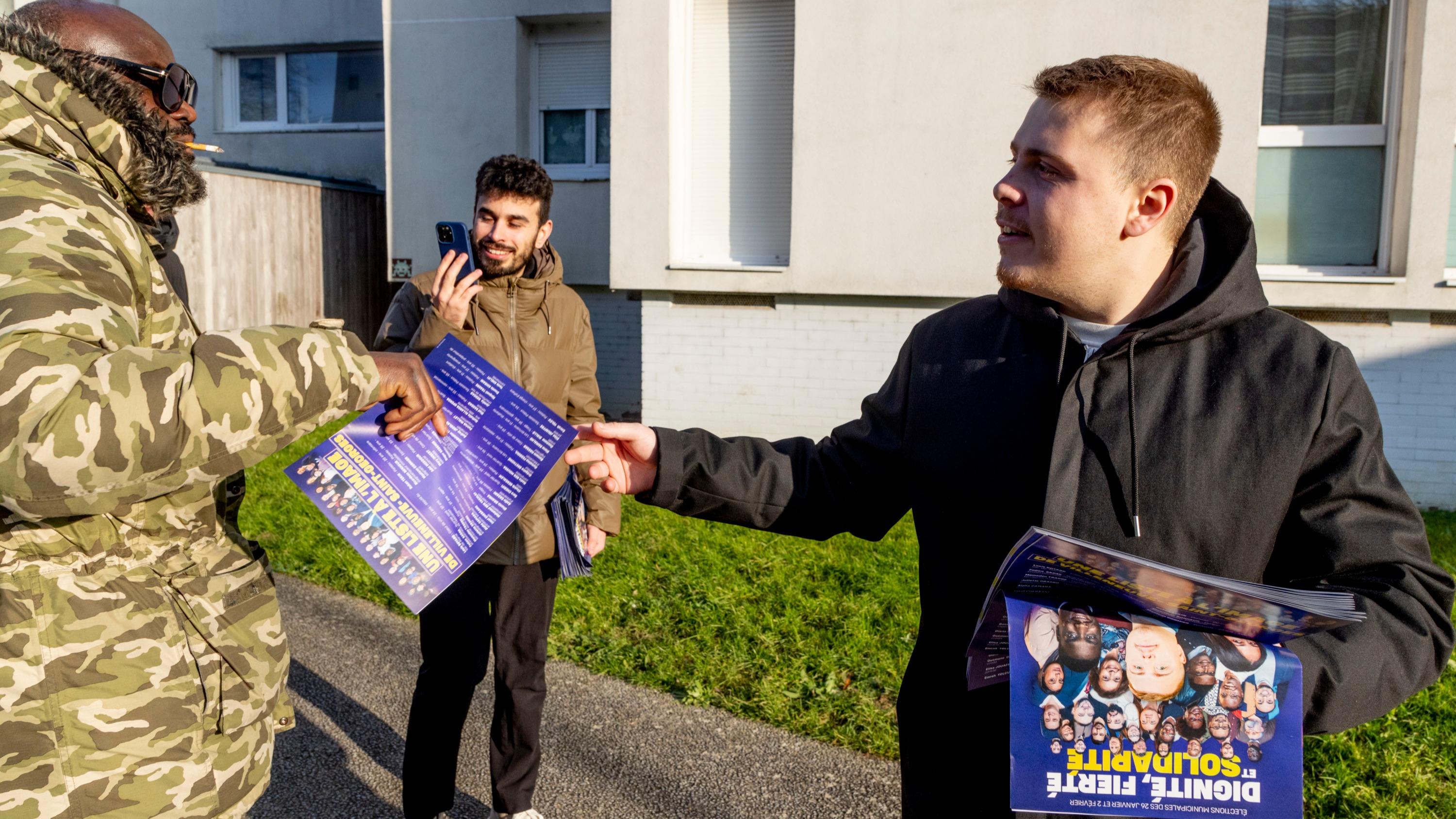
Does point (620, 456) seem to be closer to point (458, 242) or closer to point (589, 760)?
point (458, 242)

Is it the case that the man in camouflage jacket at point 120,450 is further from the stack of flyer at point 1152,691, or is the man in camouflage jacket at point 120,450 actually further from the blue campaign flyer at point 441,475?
the stack of flyer at point 1152,691

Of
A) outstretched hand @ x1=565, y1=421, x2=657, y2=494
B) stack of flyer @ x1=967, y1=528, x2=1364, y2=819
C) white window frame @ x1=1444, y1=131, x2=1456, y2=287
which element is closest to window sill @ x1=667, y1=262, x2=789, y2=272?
white window frame @ x1=1444, y1=131, x2=1456, y2=287

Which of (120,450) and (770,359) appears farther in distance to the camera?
(770,359)

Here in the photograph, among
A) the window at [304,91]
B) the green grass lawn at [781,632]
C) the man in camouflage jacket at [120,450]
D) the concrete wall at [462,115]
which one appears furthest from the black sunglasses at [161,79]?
the window at [304,91]

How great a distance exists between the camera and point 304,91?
13.7m

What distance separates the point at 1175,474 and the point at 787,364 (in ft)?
23.1

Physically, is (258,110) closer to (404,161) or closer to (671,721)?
(404,161)

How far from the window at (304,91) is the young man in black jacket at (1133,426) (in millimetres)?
12811

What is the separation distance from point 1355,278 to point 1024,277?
6.84 metres

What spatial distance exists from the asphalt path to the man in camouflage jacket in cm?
195

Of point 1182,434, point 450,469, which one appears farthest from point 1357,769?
point 450,469

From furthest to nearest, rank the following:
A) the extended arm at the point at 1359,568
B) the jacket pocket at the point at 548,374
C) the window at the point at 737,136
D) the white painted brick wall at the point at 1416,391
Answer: the window at the point at 737,136 < the white painted brick wall at the point at 1416,391 < the jacket pocket at the point at 548,374 < the extended arm at the point at 1359,568

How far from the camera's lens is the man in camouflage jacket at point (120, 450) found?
1423mm

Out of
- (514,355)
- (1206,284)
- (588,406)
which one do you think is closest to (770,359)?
(588,406)
